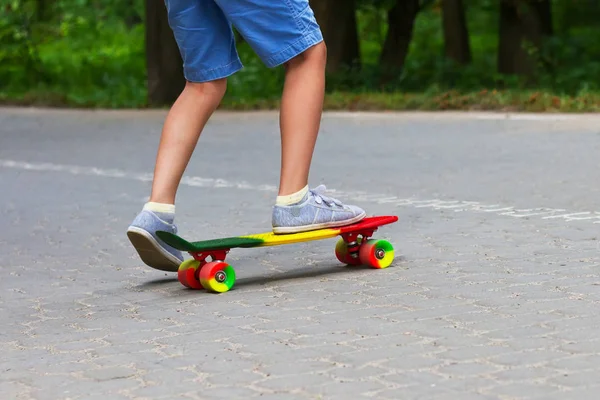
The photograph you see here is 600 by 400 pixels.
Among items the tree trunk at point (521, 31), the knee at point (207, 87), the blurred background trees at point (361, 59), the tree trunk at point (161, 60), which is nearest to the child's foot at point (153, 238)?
the knee at point (207, 87)

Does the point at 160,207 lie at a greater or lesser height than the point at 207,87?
lesser

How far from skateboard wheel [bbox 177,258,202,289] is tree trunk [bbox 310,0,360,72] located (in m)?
15.9

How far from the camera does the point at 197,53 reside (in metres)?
6.05

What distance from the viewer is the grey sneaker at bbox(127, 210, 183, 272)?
18.9 feet

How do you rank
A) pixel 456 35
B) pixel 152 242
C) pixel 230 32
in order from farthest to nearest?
pixel 456 35
pixel 230 32
pixel 152 242

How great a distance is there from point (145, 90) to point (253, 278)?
54.4ft

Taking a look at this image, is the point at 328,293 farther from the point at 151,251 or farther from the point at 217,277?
the point at 151,251

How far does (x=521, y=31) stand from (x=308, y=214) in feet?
56.4

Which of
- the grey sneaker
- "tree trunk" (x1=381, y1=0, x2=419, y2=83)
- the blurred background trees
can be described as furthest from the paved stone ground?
"tree trunk" (x1=381, y1=0, x2=419, y2=83)

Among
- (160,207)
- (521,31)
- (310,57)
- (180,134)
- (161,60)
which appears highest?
(310,57)

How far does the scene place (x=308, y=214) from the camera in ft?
19.4

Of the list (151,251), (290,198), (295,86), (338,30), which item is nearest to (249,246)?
(290,198)

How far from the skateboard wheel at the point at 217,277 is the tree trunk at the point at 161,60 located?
14370mm

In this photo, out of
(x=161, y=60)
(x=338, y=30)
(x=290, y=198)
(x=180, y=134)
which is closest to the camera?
(x=290, y=198)
